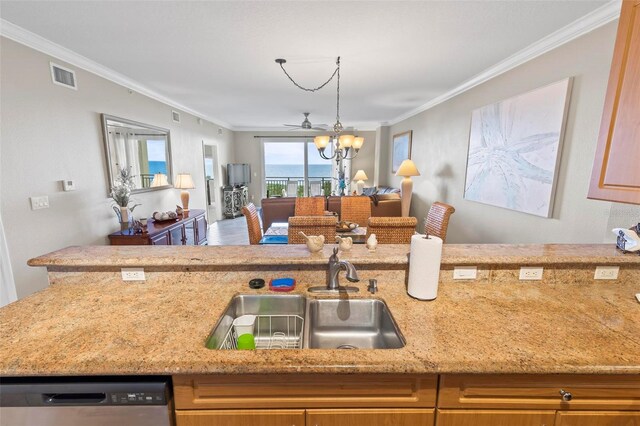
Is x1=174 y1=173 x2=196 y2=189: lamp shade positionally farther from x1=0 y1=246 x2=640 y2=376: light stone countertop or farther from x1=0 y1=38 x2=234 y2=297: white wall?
x1=0 y1=246 x2=640 y2=376: light stone countertop

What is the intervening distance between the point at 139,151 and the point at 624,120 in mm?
4506

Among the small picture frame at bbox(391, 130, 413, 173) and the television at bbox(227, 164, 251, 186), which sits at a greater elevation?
the small picture frame at bbox(391, 130, 413, 173)

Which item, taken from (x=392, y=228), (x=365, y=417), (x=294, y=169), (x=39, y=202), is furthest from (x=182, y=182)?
(x=294, y=169)

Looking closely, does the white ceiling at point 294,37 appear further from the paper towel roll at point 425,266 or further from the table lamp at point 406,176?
the paper towel roll at point 425,266

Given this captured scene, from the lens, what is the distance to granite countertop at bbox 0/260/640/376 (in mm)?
827

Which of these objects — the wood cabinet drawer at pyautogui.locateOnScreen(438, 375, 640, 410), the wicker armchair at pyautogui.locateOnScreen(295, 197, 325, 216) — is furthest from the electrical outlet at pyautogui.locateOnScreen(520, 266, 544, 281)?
the wicker armchair at pyautogui.locateOnScreen(295, 197, 325, 216)

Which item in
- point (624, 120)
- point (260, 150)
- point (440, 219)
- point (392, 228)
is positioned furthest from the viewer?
point (260, 150)

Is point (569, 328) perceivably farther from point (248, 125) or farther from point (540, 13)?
point (248, 125)

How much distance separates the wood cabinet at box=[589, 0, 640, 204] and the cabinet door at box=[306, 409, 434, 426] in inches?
45.7

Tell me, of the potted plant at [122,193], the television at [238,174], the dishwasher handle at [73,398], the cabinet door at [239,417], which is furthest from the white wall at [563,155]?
the television at [238,174]

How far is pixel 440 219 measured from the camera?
289 centimetres

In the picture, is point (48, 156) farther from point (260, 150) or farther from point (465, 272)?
point (260, 150)

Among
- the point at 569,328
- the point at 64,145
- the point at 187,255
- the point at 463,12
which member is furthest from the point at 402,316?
the point at 64,145

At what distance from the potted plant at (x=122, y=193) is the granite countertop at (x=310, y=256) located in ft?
6.01
